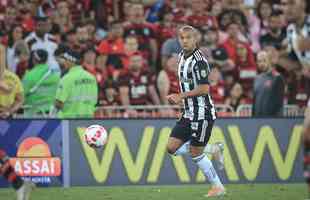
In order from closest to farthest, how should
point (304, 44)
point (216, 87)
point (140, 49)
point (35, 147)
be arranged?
point (304, 44) → point (35, 147) → point (216, 87) → point (140, 49)

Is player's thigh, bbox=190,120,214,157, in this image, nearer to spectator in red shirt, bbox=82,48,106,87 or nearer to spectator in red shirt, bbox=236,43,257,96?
spectator in red shirt, bbox=82,48,106,87

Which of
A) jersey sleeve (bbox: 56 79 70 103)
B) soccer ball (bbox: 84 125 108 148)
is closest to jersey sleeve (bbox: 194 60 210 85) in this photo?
soccer ball (bbox: 84 125 108 148)

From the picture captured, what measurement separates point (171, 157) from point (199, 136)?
2.47 metres

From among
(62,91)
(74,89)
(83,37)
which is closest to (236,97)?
(83,37)

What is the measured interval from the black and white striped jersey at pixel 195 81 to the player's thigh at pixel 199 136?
103 millimetres

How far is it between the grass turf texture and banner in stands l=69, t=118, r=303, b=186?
51 cm

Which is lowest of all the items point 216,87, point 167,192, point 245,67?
point 167,192

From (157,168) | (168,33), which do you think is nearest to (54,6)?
(168,33)

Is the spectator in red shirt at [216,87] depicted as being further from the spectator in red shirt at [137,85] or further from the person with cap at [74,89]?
the person with cap at [74,89]

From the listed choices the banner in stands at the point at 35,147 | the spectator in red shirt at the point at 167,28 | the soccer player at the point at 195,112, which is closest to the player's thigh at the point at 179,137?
the soccer player at the point at 195,112

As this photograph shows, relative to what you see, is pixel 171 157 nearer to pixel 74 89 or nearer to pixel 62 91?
pixel 74 89

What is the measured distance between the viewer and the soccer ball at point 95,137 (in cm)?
1476

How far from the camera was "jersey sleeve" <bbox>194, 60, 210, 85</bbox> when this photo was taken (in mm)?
14016

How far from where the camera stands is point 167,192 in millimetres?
14836
